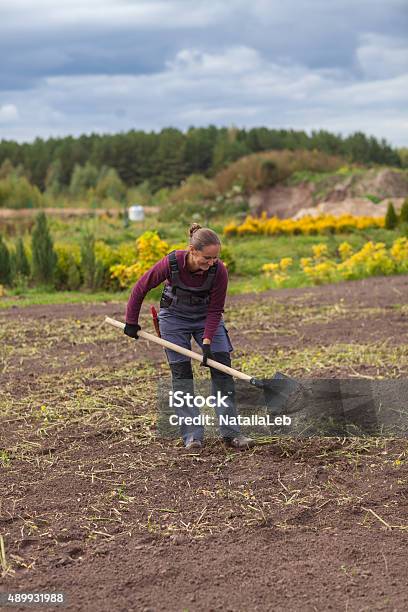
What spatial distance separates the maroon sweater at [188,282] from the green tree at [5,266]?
26.4ft

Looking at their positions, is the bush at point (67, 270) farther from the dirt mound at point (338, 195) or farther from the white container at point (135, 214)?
the dirt mound at point (338, 195)

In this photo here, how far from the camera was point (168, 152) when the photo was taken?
34625mm

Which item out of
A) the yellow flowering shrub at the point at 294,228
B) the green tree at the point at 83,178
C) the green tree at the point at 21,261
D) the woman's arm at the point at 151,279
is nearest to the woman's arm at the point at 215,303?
the woman's arm at the point at 151,279

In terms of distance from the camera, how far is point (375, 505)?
3.72 metres

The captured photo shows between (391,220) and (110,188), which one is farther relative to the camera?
(110,188)

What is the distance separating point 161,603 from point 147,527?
0.67 metres

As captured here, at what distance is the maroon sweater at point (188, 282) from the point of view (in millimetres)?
4402

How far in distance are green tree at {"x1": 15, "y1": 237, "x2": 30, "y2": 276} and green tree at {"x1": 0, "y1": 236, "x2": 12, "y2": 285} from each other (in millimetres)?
142

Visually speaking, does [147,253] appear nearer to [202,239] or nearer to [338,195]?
[202,239]

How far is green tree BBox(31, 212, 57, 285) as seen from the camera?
38.1 feet

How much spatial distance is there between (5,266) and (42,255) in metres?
0.80

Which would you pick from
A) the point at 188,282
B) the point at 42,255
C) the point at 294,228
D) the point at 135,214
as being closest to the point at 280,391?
the point at 188,282

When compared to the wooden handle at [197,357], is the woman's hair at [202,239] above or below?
above

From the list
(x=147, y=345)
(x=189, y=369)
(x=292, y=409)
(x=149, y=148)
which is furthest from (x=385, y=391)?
(x=149, y=148)
